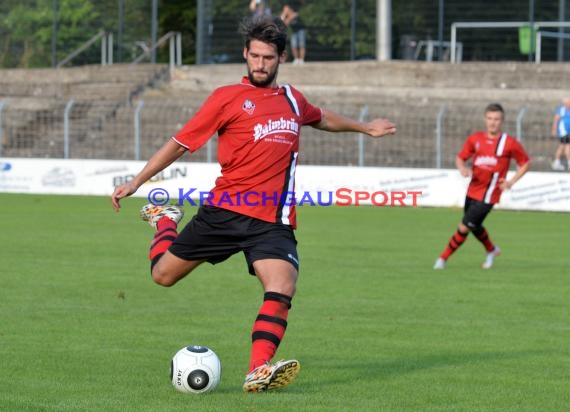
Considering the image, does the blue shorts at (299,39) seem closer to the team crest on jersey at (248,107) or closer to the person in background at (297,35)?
the person in background at (297,35)

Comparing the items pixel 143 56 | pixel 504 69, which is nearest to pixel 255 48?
pixel 504 69

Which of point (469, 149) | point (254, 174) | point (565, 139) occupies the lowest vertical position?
point (565, 139)

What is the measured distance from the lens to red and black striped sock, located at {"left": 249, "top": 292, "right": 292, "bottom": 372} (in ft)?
24.7

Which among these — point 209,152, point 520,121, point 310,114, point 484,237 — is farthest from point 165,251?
A: point 209,152

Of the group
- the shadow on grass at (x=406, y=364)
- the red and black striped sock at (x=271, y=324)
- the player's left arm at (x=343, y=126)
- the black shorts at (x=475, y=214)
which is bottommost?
the shadow on grass at (x=406, y=364)

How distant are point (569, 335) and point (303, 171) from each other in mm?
18084

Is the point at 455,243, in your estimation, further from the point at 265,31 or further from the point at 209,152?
the point at 209,152

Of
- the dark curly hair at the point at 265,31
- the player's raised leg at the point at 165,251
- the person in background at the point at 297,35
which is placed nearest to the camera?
the dark curly hair at the point at 265,31

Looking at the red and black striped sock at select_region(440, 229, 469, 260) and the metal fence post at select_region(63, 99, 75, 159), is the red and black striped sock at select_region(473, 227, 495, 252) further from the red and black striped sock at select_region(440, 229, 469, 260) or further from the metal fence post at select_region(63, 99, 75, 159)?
the metal fence post at select_region(63, 99, 75, 159)

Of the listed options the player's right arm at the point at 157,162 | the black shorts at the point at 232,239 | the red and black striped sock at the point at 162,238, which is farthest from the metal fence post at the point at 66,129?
the player's right arm at the point at 157,162

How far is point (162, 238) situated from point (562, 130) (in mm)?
21350

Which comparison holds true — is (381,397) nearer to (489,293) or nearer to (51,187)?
(489,293)

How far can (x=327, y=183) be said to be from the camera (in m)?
27.9

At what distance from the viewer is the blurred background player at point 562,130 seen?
27.9 m
